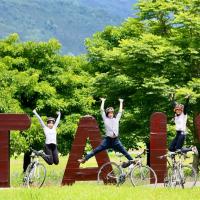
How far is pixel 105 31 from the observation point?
126 ft

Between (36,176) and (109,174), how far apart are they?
2262 mm

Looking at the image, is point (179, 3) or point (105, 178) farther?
point (179, 3)

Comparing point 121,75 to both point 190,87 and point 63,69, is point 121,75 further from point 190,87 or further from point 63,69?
point 63,69

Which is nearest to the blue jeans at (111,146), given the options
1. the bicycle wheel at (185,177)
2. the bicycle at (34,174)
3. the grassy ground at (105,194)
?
the bicycle at (34,174)

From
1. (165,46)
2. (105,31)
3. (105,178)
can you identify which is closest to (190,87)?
(165,46)

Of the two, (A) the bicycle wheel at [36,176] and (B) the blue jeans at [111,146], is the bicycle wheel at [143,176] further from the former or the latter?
(A) the bicycle wheel at [36,176]

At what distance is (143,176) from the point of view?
18.5 meters

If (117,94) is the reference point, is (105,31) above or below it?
above

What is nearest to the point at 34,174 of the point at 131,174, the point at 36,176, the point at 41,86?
the point at 36,176

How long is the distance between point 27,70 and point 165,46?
32.2 ft

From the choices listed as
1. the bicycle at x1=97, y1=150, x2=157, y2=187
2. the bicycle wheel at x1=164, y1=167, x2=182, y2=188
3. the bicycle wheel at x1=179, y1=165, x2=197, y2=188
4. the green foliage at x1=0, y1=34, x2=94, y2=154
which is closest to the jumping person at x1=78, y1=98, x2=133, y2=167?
the bicycle at x1=97, y1=150, x2=157, y2=187

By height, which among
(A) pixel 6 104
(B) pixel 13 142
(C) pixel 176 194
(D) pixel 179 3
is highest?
(D) pixel 179 3

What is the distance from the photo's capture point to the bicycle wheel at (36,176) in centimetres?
1820

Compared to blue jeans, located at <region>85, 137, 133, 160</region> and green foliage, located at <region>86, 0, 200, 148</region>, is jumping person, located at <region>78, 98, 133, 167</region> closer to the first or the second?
blue jeans, located at <region>85, 137, 133, 160</region>
